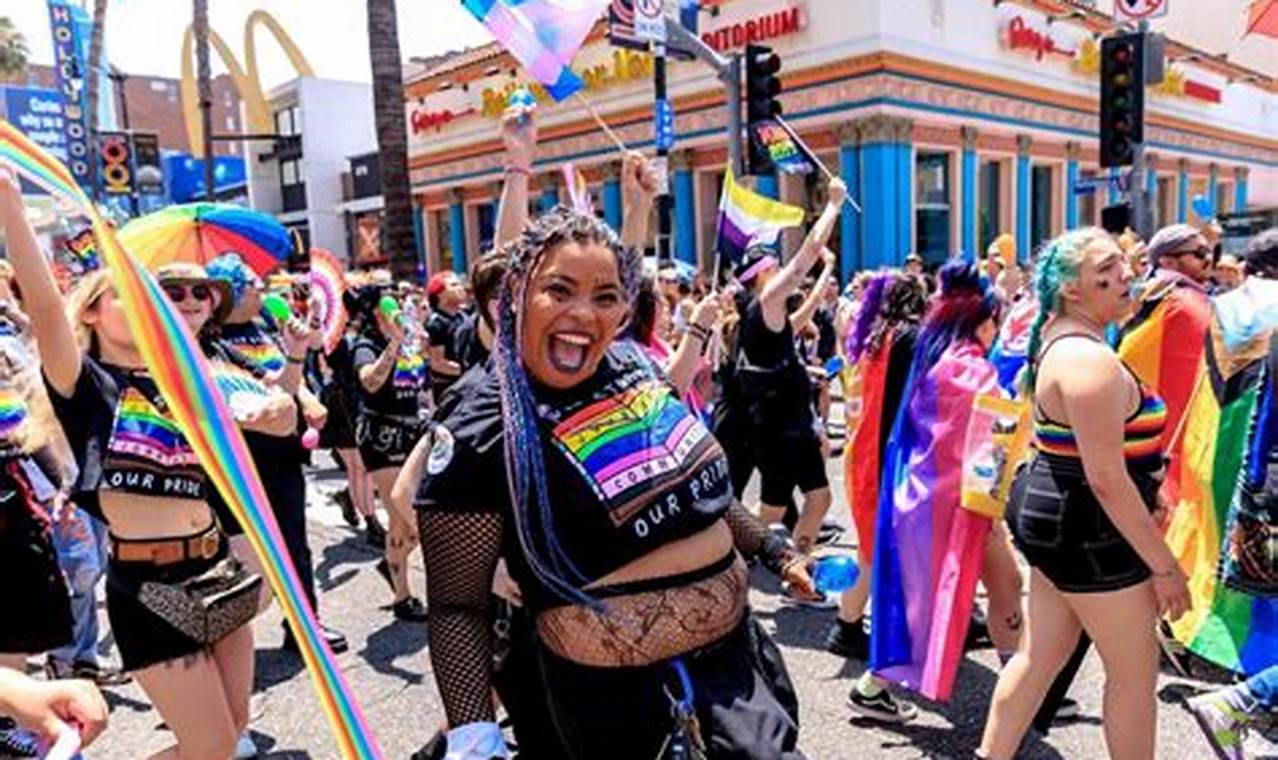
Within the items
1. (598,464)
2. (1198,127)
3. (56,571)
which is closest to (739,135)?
(56,571)

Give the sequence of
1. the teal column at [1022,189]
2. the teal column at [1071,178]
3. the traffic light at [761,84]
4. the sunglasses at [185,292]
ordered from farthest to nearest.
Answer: the teal column at [1071,178] → the teal column at [1022,189] → the traffic light at [761,84] → the sunglasses at [185,292]

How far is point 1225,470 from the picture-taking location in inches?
158

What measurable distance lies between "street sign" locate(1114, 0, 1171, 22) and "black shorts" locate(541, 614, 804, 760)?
1094 cm

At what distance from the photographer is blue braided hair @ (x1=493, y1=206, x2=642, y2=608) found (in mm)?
1946

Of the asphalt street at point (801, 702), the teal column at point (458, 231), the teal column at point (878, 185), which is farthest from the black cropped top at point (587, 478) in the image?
the teal column at point (458, 231)

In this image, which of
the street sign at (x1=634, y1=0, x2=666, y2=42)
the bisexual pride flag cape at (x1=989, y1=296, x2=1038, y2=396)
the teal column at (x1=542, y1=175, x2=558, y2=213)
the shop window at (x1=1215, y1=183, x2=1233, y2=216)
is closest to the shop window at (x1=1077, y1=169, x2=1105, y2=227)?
the shop window at (x1=1215, y1=183, x2=1233, y2=216)

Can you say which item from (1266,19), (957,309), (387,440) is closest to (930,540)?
(957,309)

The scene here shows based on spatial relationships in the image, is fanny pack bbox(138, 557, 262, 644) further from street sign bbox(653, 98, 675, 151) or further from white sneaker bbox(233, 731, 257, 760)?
street sign bbox(653, 98, 675, 151)

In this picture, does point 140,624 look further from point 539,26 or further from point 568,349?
point 539,26

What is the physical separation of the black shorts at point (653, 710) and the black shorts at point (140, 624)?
4.21 feet

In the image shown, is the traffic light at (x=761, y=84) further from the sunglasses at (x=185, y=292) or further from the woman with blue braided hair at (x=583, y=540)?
the woman with blue braided hair at (x=583, y=540)

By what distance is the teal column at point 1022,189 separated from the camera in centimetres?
2381

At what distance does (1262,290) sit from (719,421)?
270cm

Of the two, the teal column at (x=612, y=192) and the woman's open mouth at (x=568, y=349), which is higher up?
the teal column at (x=612, y=192)
